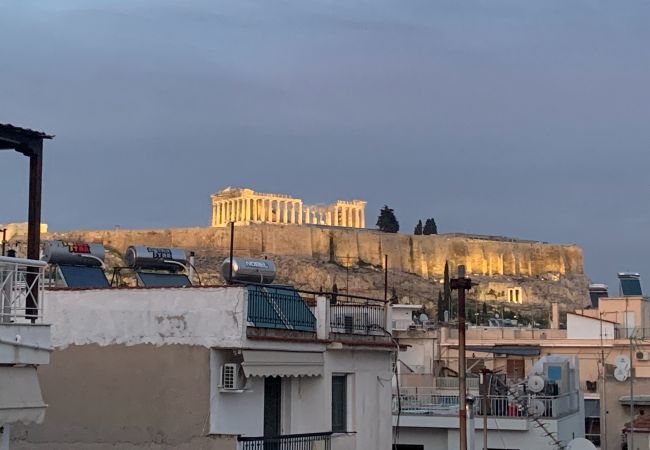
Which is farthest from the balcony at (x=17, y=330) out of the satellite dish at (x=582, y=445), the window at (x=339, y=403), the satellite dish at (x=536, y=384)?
the satellite dish at (x=536, y=384)

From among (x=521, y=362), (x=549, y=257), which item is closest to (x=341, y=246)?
(x=549, y=257)

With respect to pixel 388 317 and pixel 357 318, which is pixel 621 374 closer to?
pixel 388 317

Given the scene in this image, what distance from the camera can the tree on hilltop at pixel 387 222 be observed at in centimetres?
16950

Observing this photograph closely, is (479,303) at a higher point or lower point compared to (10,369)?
higher

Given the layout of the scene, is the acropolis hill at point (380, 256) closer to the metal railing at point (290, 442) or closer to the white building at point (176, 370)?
the metal railing at point (290, 442)

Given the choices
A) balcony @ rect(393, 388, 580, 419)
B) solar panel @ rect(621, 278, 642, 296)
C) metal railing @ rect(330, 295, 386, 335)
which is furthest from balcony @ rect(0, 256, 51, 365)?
solar panel @ rect(621, 278, 642, 296)

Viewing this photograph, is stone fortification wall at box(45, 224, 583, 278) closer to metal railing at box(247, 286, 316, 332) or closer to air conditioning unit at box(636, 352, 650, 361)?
air conditioning unit at box(636, 352, 650, 361)

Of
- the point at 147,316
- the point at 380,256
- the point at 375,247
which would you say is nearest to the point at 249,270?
the point at 147,316

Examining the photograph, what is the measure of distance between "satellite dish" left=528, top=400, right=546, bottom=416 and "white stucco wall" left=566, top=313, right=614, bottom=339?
18504mm

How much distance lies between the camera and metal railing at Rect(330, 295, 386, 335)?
19938mm

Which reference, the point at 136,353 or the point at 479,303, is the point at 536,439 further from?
the point at 479,303

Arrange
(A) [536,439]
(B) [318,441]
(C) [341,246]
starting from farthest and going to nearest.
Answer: (C) [341,246]
(A) [536,439]
(B) [318,441]

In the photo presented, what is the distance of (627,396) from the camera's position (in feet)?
105

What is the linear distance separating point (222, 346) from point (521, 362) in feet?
86.0
